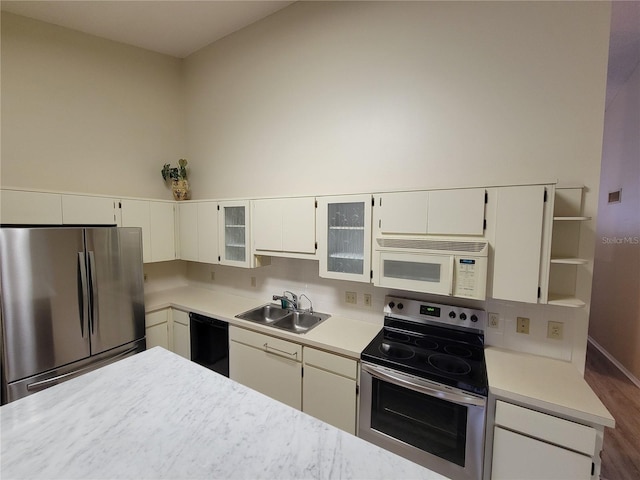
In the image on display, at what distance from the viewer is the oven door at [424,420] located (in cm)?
144

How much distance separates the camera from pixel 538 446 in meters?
1.32

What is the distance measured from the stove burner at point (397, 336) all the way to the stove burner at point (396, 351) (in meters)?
0.09

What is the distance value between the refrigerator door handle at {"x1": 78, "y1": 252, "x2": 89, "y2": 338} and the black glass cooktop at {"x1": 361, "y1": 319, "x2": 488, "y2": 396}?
197 centimetres

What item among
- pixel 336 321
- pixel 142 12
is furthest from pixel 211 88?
pixel 336 321

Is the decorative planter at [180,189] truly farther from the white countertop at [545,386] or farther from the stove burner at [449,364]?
the white countertop at [545,386]

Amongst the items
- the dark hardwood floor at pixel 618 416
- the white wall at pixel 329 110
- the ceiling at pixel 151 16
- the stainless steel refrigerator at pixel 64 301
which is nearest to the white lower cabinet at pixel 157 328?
the stainless steel refrigerator at pixel 64 301

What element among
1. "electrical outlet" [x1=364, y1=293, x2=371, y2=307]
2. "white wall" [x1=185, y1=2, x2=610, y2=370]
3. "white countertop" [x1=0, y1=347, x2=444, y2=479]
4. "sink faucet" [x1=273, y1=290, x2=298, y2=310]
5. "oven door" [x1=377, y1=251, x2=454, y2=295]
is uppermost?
"white wall" [x1=185, y1=2, x2=610, y2=370]

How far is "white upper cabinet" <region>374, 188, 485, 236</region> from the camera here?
5.35 ft

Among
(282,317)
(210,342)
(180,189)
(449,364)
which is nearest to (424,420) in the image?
(449,364)

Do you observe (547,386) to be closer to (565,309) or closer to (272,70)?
(565,309)

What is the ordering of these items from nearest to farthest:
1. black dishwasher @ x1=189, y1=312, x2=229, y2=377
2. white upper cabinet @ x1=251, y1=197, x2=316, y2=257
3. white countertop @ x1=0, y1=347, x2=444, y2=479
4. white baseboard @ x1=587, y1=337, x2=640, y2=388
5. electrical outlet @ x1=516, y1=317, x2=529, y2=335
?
1. white countertop @ x1=0, y1=347, x2=444, y2=479
2. electrical outlet @ x1=516, y1=317, x2=529, y2=335
3. white upper cabinet @ x1=251, y1=197, x2=316, y2=257
4. black dishwasher @ x1=189, y1=312, x2=229, y2=377
5. white baseboard @ x1=587, y1=337, x2=640, y2=388

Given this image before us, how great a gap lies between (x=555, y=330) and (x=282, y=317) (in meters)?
1.96

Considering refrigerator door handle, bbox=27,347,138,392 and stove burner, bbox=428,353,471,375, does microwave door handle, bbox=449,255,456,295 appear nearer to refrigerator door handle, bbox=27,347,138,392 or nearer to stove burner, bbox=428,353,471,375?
stove burner, bbox=428,353,471,375

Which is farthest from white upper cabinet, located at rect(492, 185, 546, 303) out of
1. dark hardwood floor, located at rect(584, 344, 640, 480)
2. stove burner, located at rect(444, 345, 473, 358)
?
dark hardwood floor, located at rect(584, 344, 640, 480)
